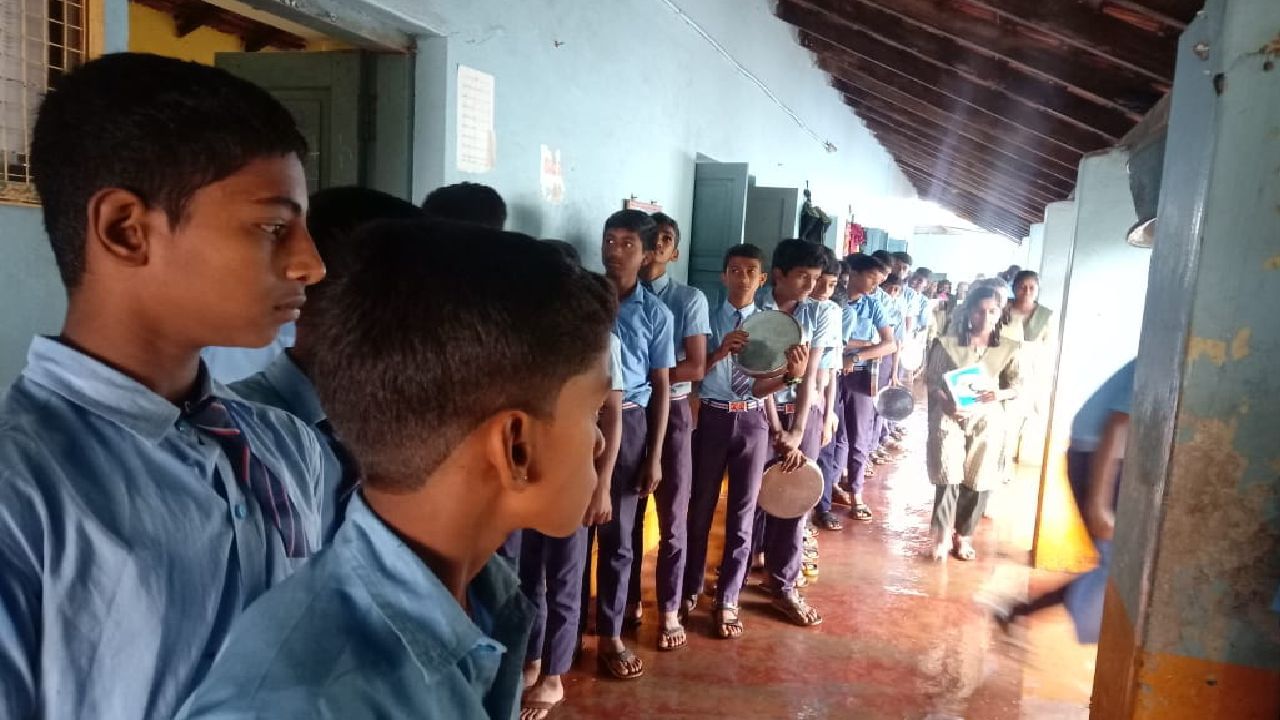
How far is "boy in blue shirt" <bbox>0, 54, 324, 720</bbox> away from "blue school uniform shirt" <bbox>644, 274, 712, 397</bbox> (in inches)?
94.9

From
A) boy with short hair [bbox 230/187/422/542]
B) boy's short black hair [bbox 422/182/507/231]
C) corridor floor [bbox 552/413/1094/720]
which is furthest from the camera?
corridor floor [bbox 552/413/1094/720]

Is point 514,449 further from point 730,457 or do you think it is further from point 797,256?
point 797,256

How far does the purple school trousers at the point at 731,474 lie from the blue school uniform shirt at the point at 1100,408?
1.46 m

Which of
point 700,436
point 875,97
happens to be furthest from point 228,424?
point 875,97

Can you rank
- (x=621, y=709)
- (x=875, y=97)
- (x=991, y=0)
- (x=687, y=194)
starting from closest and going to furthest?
(x=621, y=709)
(x=991, y=0)
(x=687, y=194)
(x=875, y=97)

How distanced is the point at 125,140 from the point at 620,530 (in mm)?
2570

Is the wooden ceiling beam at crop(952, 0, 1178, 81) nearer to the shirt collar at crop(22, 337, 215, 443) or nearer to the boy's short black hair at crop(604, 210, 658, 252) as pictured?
the boy's short black hair at crop(604, 210, 658, 252)

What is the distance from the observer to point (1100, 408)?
14.5ft

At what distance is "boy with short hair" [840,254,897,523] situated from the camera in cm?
571

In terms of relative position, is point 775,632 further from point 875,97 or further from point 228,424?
point 875,97

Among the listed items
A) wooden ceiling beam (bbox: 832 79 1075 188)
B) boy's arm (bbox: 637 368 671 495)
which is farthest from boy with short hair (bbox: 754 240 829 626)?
wooden ceiling beam (bbox: 832 79 1075 188)

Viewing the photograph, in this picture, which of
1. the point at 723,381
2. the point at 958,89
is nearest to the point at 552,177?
the point at 723,381

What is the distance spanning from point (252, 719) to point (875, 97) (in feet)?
34.1

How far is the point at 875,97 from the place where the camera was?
32.7 ft
